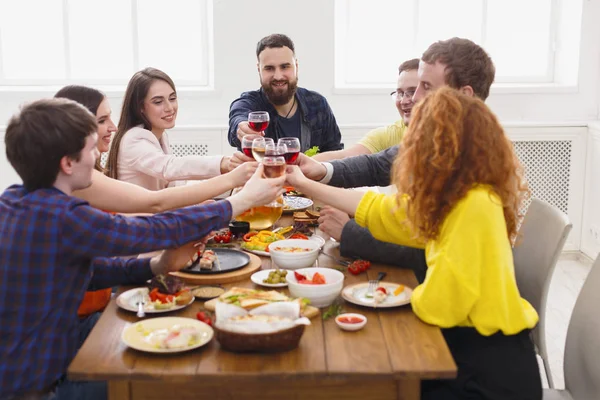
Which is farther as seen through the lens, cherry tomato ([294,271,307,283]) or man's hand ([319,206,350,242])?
man's hand ([319,206,350,242])

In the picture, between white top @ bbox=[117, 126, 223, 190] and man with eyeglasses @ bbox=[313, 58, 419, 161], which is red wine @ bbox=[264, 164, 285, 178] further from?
man with eyeglasses @ bbox=[313, 58, 419, 161]

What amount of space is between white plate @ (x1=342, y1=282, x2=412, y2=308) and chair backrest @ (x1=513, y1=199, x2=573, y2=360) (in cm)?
53

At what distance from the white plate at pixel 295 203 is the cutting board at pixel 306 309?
1.22 m

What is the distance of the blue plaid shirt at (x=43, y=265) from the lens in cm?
195

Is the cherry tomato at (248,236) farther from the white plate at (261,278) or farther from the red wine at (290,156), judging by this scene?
the white plate at (261,278)

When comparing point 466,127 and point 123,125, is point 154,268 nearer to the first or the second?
point 466,127

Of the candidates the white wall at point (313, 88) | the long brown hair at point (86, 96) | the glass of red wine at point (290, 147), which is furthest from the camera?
the white wall at point (313, 88)

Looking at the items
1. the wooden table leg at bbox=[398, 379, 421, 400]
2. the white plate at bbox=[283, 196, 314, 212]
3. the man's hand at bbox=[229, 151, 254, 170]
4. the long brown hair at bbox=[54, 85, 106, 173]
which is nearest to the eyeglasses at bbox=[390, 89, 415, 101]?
the white plate at bbox=[283, 196, 314, 212]

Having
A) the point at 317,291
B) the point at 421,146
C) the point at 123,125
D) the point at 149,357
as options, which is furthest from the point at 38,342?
the point at 123,125

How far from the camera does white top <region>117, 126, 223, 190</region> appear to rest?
10.7ft

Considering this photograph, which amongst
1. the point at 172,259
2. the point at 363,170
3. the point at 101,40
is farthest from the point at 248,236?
the point at 101,40

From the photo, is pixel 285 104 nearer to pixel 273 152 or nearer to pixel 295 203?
pixel 295 203

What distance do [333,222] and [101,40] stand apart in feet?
11.5

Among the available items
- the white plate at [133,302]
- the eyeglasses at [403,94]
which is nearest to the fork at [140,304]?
the white plate at [133,302]
